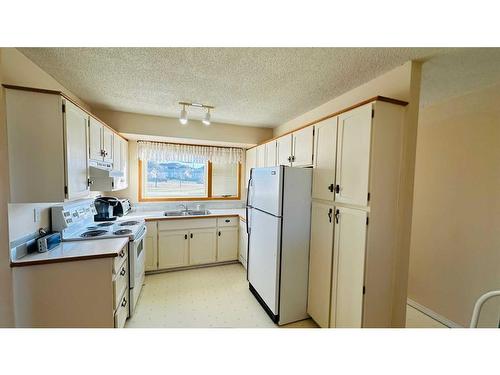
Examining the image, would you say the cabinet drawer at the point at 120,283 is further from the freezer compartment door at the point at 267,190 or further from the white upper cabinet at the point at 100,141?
the freezer compartment door at the point at 267,190

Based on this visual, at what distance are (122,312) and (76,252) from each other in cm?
72

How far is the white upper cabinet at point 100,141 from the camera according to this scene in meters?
1.95

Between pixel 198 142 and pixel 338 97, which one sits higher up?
pixel 338 97

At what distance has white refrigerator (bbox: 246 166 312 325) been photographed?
6.30ft

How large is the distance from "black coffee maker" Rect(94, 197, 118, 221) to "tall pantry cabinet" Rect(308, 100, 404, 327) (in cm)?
274

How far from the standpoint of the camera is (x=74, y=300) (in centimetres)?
151

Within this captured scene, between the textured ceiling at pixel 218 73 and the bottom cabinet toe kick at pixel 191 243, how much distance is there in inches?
68.8

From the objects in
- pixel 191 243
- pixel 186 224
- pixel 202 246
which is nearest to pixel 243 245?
pixel 202 246

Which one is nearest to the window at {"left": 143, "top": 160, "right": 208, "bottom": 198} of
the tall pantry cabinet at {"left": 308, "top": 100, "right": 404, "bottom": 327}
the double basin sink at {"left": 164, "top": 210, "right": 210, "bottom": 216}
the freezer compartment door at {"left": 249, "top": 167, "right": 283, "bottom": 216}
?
the double basin sink at {"left": 164, "top": 210, "right": 210, "bottom": 216}

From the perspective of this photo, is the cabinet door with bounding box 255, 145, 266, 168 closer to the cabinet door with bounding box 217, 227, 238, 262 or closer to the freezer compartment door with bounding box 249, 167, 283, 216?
the freezer compartment door with bounding box 249, 167, 283, 216

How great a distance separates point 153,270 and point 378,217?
3.01 meters
